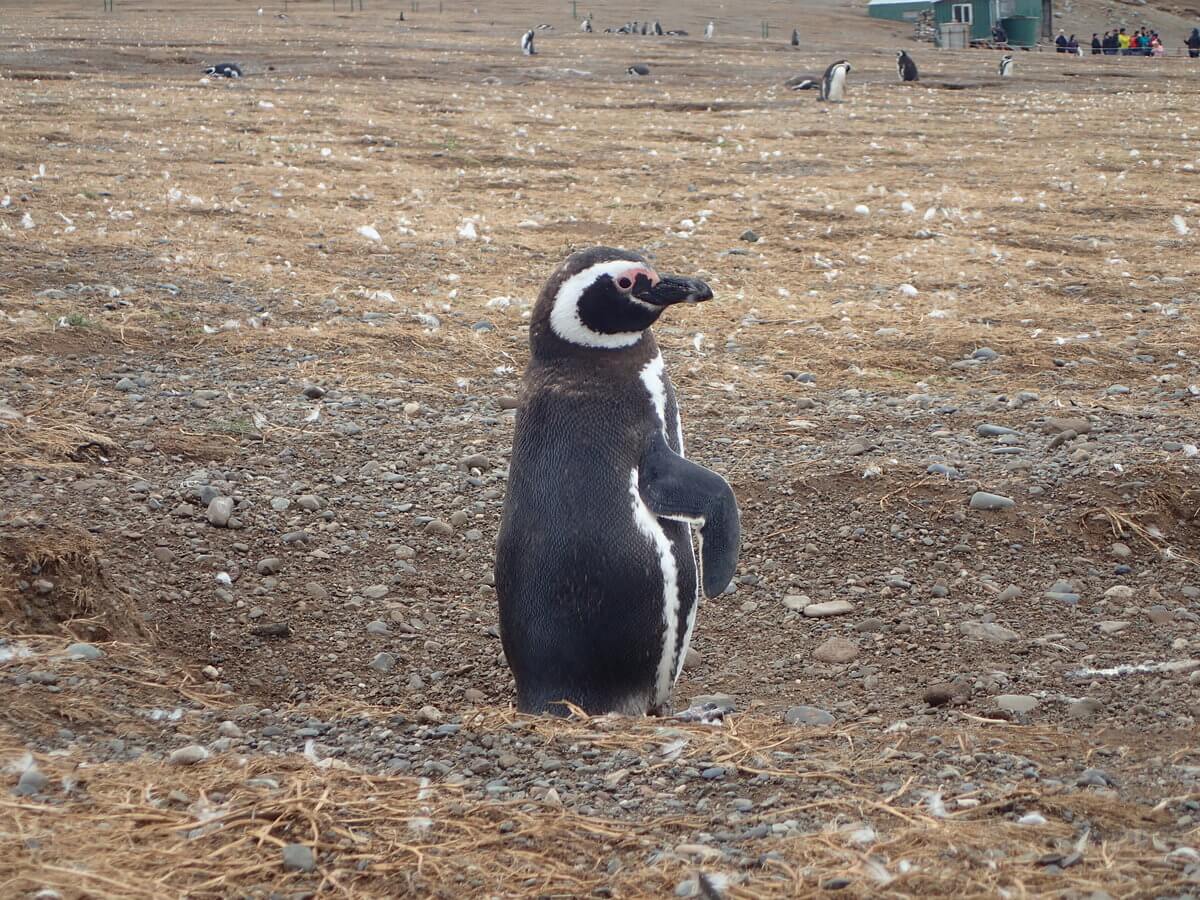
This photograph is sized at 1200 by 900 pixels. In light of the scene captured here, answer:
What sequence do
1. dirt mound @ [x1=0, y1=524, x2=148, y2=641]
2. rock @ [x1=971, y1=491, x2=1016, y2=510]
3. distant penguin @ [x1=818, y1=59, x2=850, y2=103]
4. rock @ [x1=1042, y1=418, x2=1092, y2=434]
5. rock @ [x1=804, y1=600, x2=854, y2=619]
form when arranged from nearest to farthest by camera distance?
dirt mound @ [x1=0, y1=524, x2=148, y2=641] < rock @ [x1=804, y1=600, x2=854, y2=619] < rock @ [x1=971, y1=491, x2=1016, y2=510] < rock @ [x1=1042, y1=418, x2=1092, y2=434] < distant penguin @ [x1=818, y1=59, x2=850, y2=103]

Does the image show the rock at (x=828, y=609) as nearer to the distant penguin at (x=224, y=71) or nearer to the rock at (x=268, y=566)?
the rock at (x=268, y=566)

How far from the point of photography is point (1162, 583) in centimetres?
410

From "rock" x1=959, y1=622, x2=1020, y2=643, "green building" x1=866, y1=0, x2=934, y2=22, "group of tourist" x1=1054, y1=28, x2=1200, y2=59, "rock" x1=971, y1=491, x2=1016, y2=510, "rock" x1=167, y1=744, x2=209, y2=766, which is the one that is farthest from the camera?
"green building" x1=866, y1=0, x2=934, y2=22

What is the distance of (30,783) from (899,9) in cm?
4902

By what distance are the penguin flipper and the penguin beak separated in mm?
404

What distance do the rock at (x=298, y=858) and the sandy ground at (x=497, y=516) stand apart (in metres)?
0.02

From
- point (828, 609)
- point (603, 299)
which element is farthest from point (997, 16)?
point (603, 299)

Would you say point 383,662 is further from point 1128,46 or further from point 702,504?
point 1128,46

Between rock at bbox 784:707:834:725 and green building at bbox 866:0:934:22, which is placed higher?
green building at bbox 866:0:934:22

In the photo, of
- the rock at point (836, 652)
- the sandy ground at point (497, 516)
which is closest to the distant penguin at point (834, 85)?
the sandy ground at point (497, 516)

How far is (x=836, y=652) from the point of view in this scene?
3.91 meters

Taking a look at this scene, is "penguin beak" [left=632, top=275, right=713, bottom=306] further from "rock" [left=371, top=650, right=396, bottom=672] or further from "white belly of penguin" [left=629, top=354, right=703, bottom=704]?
"rock" [left=371, top=650, right=396, bottom=672]

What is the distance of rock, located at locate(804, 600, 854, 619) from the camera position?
4148 millimetres

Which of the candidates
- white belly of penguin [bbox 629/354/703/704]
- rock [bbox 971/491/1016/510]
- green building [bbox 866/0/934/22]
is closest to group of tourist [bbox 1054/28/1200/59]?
green building [bbox 866/0/934/22]
